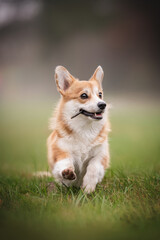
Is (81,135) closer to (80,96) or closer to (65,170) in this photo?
(80,96)

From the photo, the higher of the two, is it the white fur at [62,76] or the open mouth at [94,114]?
the white fur at [62,76]

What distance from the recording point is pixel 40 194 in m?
2.97

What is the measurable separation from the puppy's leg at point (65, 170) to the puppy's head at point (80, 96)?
1.84ft

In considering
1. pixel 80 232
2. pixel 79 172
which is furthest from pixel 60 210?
pixel 79 172

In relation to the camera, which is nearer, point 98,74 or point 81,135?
point 81,135

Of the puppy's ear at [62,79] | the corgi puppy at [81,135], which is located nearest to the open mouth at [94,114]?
the corgi puppy at [81,135]

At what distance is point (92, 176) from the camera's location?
9.73 ft

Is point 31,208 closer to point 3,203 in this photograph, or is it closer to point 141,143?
point 3,203

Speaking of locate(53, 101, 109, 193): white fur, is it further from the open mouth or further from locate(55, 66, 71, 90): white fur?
locate(55, 66, 71, 90): white fur

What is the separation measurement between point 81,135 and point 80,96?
0.47 m

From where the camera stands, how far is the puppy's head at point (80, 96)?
3.00m

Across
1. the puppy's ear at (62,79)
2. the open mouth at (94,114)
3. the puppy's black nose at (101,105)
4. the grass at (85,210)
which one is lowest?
the grass at (85,210)

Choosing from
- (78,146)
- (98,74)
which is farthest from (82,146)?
(98,74)

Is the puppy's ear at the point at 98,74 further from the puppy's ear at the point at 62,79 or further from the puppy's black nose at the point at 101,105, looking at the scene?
the puppy's black nose at the point at 101,105
